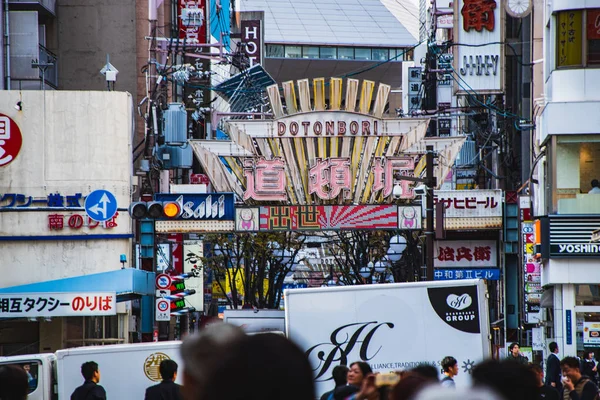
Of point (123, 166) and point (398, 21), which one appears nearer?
point (123, 166)

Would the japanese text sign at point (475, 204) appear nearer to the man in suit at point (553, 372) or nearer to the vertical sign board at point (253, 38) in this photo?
the man in suit at point (553, 372)

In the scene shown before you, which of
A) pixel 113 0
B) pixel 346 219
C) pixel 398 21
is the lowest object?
pixel 346 219

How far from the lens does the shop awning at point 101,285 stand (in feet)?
89.1

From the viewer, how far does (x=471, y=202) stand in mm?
32219

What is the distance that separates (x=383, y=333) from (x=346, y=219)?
45.5 feet

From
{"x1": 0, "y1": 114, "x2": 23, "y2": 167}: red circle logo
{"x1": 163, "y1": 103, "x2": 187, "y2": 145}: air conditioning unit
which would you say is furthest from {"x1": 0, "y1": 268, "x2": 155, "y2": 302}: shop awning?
{"x1": 163, "y1": 103, "x2": 187, "y2": 145}: air conditioning unit

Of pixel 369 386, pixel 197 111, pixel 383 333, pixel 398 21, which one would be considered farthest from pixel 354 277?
pixel 398 21

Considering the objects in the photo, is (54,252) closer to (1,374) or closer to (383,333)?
(383,333)

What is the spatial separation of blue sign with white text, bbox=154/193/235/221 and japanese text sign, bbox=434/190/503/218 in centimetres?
608

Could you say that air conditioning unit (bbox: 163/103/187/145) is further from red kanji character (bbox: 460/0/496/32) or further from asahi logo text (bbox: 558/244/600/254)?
asahi logo text (bbox: 558/244/600/254)

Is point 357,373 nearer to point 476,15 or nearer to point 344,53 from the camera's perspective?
point 476,15

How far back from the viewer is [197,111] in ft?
175

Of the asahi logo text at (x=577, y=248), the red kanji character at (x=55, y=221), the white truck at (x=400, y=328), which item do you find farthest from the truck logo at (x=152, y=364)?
the asahi logo text at (x=577, y=248)

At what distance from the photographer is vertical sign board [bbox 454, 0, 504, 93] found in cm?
3459
